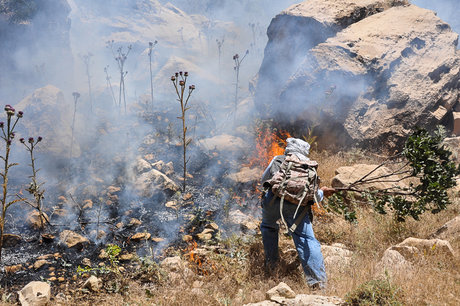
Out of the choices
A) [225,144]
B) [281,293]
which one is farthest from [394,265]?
[225,144]

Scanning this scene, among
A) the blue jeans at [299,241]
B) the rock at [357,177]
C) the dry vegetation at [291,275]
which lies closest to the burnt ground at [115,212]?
the dry vegetation at [291,275]

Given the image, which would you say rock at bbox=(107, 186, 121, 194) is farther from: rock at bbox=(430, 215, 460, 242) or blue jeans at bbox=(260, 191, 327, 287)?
rock at bbox=(430, 215, 460, 242)

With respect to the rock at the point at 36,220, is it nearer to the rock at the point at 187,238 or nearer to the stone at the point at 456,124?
the rock at the point at 187,238

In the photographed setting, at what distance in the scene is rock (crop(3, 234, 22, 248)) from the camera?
132 inches

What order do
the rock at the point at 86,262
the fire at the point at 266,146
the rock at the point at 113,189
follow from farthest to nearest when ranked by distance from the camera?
the fire at the point at 266,146 → the rock at the point at 113,189 → the rock at the point at 86,262

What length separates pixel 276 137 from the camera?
6.21 metres

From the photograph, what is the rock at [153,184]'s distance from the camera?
4.64 meters

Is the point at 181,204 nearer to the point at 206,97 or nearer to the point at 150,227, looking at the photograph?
the point at 150,227

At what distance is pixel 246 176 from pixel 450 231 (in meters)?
2.83

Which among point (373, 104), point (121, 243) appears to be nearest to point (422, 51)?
point (373, 104)

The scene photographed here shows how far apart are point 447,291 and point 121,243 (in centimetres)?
312

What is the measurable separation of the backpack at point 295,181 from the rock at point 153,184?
230cm

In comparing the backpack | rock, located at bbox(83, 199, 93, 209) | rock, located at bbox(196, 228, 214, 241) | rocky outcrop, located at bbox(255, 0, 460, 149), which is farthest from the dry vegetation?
rocky outcrop, located at bbox(255, 0, 460, 149)

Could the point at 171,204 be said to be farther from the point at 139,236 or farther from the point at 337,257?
the point at 337,257
